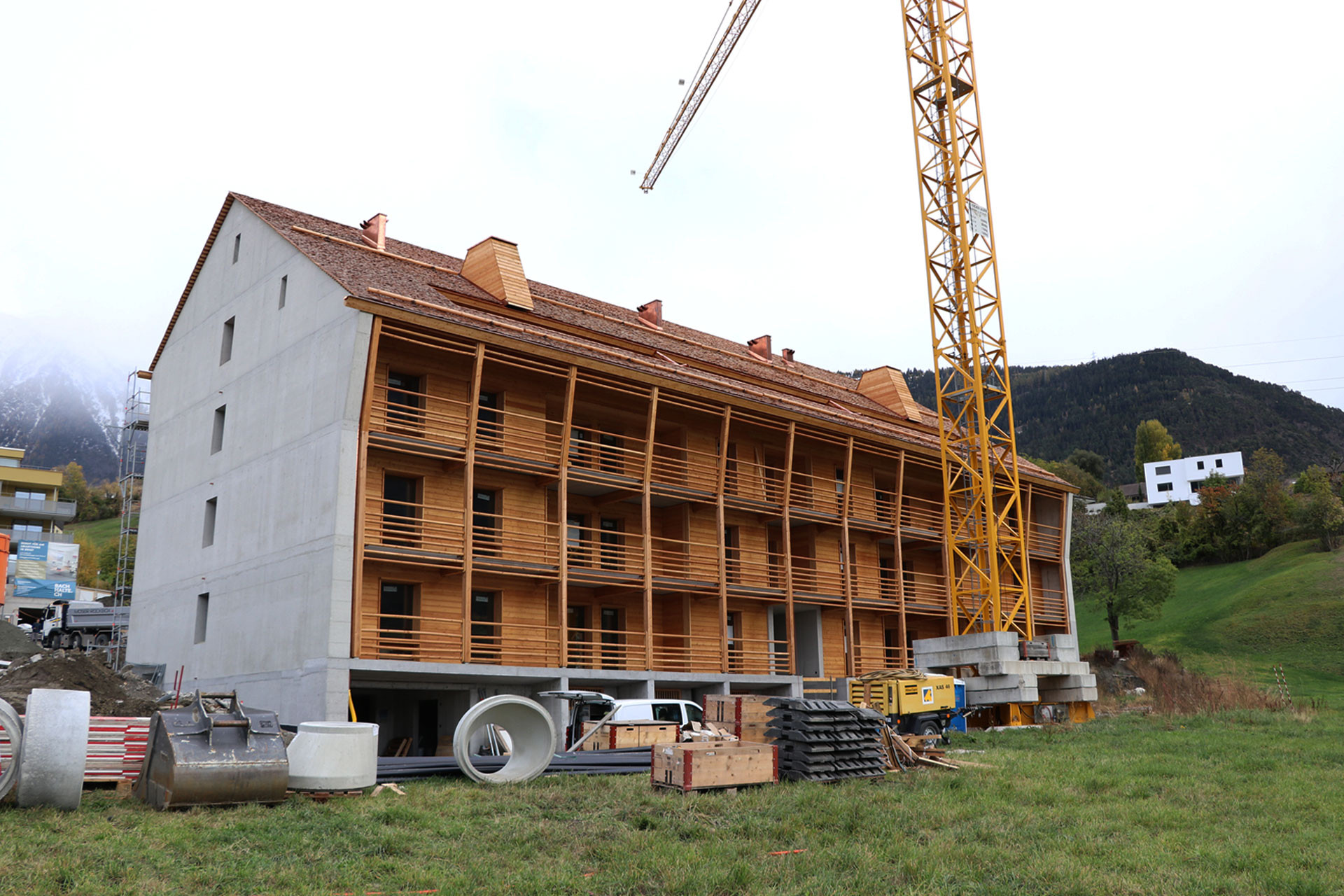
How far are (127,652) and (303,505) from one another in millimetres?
13810

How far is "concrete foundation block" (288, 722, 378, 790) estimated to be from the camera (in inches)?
581

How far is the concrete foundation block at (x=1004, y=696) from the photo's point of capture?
34.2 m

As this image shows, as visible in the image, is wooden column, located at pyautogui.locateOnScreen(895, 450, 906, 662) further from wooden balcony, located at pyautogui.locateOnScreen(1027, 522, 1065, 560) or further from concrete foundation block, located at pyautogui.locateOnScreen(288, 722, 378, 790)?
concrete foundation block, located at pyautogui.locateOnScreen(288, 722, 378, 790)

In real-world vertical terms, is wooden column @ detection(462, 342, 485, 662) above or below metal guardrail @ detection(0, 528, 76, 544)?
below

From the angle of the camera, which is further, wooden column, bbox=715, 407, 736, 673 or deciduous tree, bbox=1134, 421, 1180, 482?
deciduous tree, bbox=1134, 421, 1180, 482

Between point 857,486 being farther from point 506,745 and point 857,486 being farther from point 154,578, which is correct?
point 154,578

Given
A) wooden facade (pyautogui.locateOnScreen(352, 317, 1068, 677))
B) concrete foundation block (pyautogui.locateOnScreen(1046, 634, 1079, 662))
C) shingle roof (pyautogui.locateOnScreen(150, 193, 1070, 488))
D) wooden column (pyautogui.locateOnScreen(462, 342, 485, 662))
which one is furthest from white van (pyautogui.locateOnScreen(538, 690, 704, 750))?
concrete foundation block (pyautogui.locateOnScreen(1046, 634, 1079, 662))

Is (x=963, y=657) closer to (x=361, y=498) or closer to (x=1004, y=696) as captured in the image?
(x=1004, y=696)

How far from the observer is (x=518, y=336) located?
27.5 meters

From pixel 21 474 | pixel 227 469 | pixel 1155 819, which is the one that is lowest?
pixel 1155 819

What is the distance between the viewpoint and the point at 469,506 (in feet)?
87.7

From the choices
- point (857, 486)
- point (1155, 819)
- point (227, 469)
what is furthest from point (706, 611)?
point (1155, 819)

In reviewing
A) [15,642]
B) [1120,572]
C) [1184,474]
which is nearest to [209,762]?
[15,642]

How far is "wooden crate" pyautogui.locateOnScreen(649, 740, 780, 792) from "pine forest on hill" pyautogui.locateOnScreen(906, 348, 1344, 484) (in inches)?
5268
